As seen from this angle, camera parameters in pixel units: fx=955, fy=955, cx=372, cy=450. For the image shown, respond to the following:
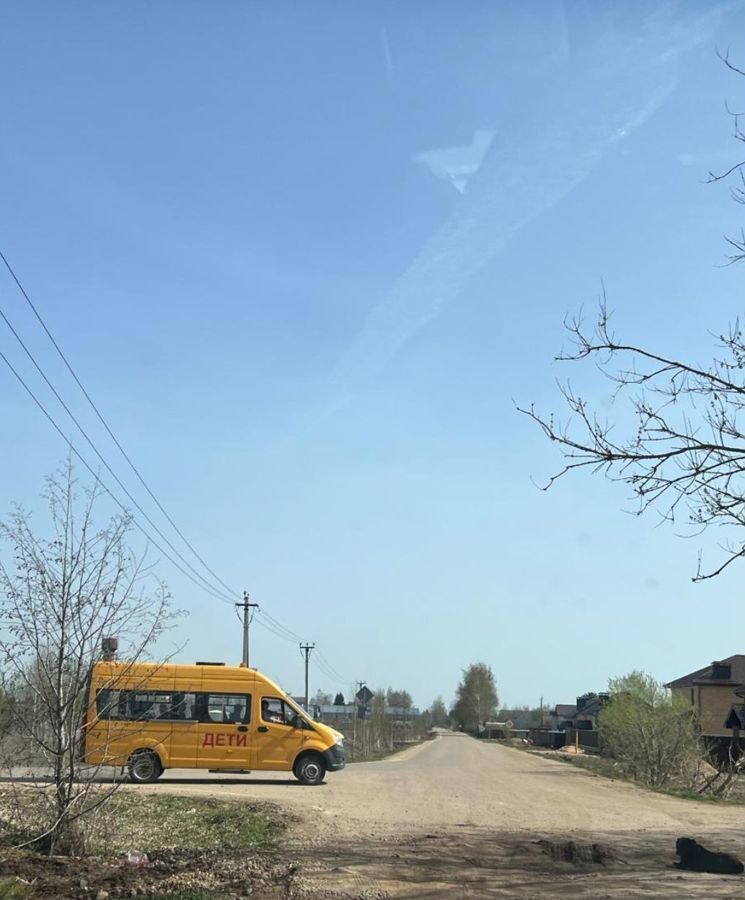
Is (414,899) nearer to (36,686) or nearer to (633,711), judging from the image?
(36,686)

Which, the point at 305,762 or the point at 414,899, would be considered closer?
the point at 414,899

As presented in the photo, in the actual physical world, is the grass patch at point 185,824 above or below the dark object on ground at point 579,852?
above

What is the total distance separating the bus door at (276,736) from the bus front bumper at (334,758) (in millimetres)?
708

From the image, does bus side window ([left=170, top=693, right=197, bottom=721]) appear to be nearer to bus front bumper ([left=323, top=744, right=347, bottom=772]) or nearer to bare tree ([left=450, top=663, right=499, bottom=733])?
bus front bumper ([left=323, top=744, right=347, bottom=772])

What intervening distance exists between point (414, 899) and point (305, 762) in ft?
46.7

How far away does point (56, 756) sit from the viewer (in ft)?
32.2

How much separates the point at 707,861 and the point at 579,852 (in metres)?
1.52

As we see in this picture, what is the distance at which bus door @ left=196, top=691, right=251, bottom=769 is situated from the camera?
72.6ft

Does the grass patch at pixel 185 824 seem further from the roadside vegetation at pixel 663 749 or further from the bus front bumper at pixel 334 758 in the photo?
the roadside vegetation at pixel 663 749

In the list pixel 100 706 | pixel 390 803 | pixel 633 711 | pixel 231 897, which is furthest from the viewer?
pixel 633 711

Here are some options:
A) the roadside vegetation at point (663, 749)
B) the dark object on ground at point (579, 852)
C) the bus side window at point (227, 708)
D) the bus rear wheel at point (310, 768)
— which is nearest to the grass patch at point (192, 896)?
the dark object on ground at point (579, 852)

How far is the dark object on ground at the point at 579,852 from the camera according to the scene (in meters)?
11.5

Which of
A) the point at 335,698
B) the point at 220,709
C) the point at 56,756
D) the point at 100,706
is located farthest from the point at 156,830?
the point at 335,698

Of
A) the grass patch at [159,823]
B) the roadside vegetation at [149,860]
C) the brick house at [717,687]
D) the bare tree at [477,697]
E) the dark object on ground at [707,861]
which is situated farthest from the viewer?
the bare tree at [477,697]
